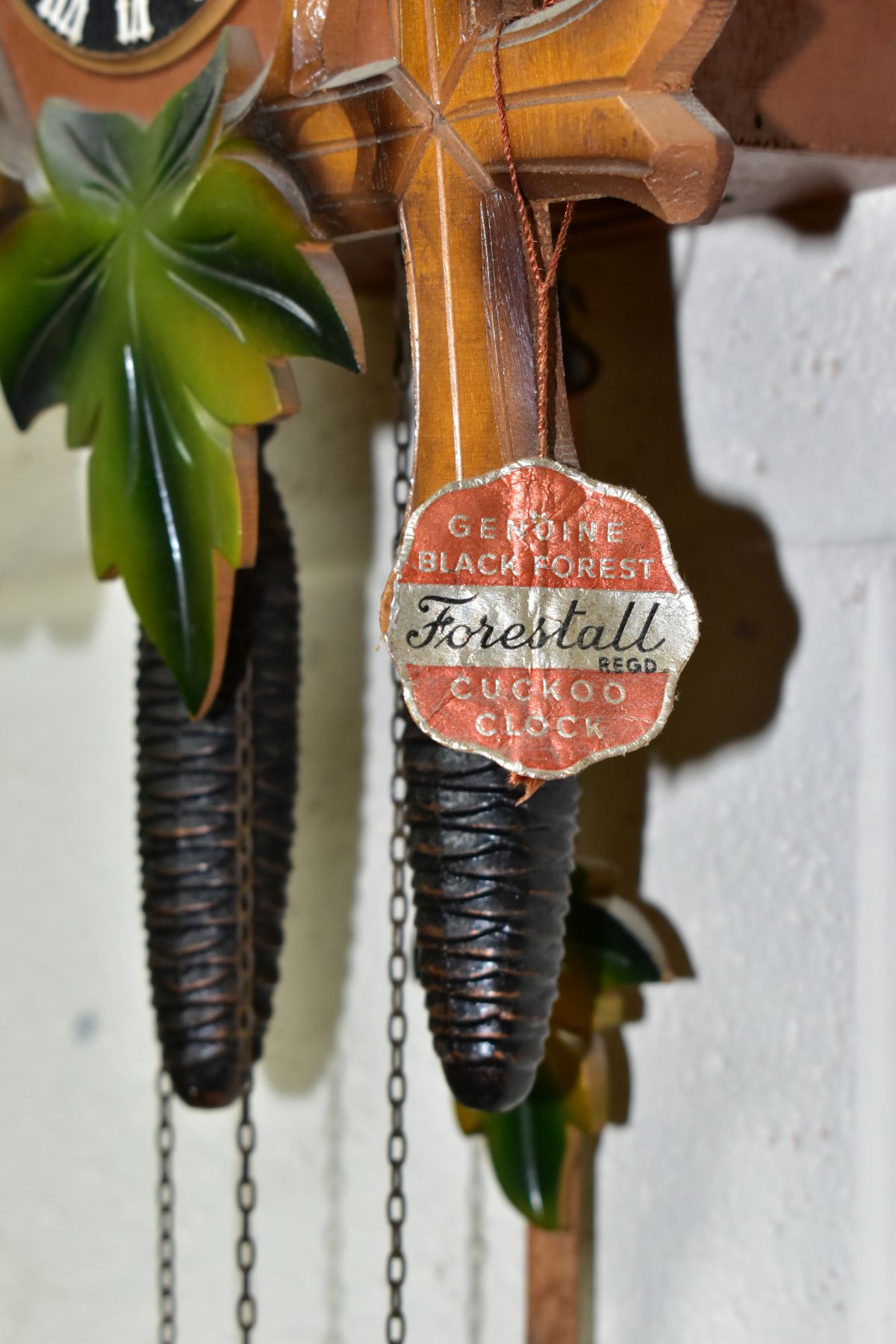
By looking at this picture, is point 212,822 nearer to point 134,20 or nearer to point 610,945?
point 610,945

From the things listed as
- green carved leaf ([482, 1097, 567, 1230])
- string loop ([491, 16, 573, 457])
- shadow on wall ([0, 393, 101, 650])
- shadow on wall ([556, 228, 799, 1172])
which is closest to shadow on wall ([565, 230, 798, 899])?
shadow on wall ([556, 228, 799, 1172])

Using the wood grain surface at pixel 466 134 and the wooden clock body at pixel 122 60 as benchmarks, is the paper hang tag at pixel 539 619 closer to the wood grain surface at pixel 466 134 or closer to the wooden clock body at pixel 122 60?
the wood grain surface at pixel 466 134

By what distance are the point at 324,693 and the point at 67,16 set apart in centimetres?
34

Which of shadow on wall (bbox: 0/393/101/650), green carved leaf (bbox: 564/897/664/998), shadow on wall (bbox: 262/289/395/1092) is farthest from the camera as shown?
shadow on wall (bbox: 0/393/101/650)

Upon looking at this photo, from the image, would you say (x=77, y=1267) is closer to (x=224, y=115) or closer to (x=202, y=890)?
(x=202, y=890)

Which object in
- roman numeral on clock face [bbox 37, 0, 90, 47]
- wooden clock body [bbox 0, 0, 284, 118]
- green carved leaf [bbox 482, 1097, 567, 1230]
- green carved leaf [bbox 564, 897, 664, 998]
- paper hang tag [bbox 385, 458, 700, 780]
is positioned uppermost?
roman numeral on clock face [bbox 37, 0, 90, 47]

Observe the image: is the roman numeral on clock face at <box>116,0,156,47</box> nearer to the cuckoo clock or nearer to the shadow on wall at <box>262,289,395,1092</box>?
the cuckoo clock

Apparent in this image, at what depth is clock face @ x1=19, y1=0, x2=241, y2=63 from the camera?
21.9 inches

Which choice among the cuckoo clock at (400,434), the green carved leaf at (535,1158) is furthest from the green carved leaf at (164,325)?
the green carved leaf at (535,1158)

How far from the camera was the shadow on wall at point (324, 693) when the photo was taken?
788 millimetres

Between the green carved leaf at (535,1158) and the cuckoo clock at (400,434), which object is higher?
the cuckoo clock at (400,434)

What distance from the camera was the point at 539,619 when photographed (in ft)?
1.42

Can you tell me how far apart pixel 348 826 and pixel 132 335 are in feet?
1.03

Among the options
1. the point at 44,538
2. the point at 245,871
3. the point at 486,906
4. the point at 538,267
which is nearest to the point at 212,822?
the point at 245,871
